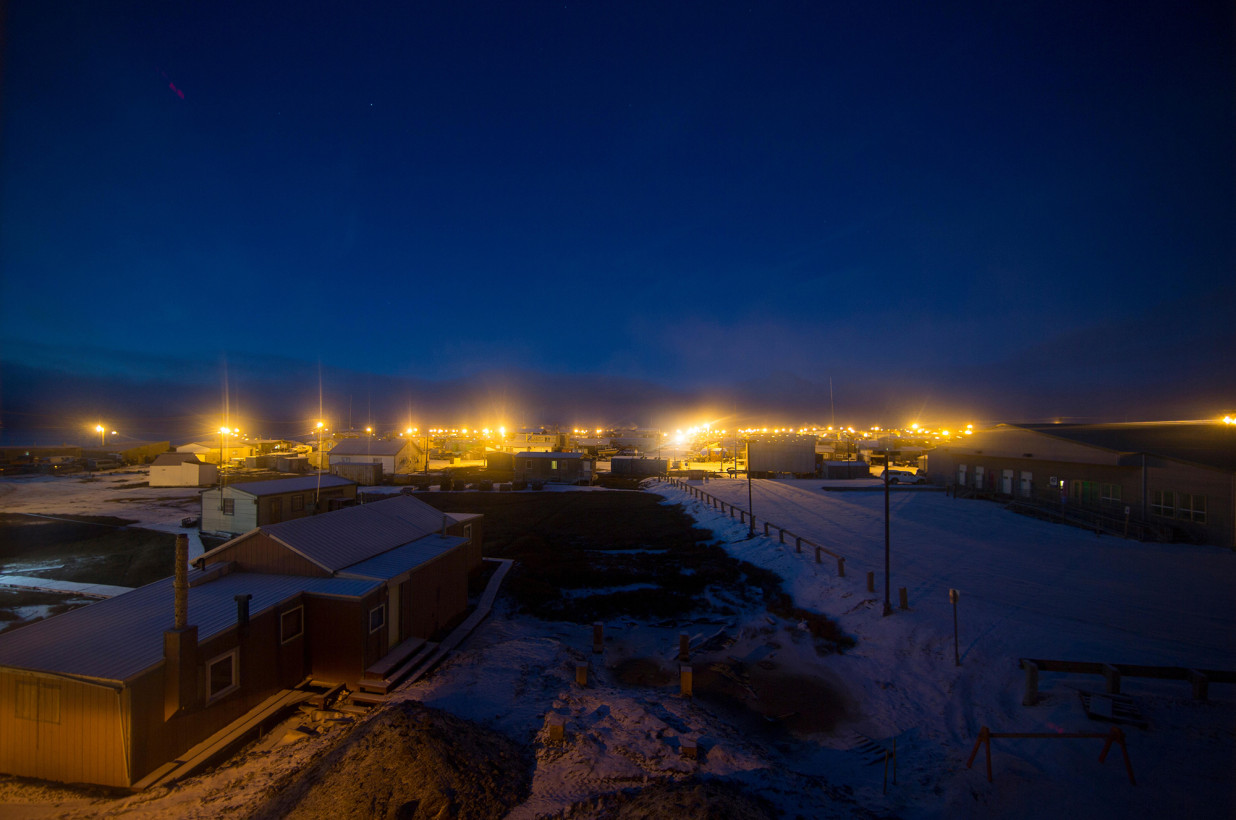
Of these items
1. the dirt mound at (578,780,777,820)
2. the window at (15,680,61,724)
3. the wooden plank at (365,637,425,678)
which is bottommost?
the wooden plank at (365,637,425,678)

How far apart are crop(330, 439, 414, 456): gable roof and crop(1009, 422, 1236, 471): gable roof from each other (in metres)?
56.3

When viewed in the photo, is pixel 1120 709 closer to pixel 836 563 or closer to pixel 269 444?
pixel 836 563

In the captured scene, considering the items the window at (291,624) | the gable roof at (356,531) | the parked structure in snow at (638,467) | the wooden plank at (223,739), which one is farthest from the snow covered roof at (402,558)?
the parked structure in snow at (638,467)

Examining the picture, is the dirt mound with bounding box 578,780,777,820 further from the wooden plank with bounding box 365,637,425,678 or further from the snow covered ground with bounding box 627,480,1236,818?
the wooden plank with bounding box 365,637,425,678

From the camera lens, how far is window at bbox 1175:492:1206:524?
19.6 metres

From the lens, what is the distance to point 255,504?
23938 mm

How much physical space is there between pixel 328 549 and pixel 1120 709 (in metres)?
17.1

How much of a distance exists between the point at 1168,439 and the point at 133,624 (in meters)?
38.7

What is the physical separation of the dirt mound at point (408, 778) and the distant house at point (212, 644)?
2983 mm

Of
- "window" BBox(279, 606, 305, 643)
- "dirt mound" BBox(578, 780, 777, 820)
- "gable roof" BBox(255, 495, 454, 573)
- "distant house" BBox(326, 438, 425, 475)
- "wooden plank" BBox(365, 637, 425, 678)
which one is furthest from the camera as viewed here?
"distant house" BBox(326, 438, 425, 475)

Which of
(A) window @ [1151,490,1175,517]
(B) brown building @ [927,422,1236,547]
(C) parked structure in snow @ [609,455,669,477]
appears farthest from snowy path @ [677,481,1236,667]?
(C) parked structure in snow @ [609,455,669,477]

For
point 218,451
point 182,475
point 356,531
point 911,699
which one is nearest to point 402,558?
point 356,531

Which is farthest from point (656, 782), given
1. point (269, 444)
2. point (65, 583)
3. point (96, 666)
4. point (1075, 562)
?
point (269, 444)

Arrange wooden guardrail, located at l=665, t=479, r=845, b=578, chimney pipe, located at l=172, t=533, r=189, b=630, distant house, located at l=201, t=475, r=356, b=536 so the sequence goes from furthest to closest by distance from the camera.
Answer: distant house, located at l=201, t=475, r=356, b=536 → wooden guardrail, located at l=665, t=479, r=845, b=578 → chimney pipe, located at l=172, t=533, r=189, b=630
